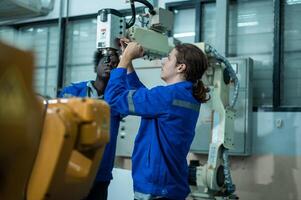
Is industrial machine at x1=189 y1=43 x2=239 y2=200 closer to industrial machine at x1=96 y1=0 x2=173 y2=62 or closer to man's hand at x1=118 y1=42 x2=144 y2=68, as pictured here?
industrial machine at x1=96 y1=0 x2=173 y2=62

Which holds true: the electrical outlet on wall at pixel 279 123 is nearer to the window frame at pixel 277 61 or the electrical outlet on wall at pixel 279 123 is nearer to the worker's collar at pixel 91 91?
the window frame at pixel 277 61

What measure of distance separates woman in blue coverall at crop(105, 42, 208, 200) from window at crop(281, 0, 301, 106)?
2.44 m

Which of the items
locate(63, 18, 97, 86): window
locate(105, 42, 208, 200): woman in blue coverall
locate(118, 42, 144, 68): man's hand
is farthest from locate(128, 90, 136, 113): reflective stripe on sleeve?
locate(63, 18, 97, 86): window

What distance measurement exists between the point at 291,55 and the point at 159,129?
2776 mm

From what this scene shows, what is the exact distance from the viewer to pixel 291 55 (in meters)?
4.59

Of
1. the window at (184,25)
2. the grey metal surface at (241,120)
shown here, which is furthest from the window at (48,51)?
the grey metal surface at (241,120)

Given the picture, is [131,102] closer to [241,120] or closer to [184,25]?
[241,120]

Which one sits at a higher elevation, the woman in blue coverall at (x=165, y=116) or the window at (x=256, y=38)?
the window at (x=256, y=38)

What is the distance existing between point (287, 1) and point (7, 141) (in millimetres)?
4159

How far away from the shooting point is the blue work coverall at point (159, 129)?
7.30ft

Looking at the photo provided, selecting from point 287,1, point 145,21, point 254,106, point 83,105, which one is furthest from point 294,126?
point 83,105

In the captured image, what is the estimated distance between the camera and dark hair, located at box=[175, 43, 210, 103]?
7.70 feet

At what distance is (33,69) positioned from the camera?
1.21 metres

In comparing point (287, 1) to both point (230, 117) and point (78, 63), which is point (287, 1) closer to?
point (230, 117)
